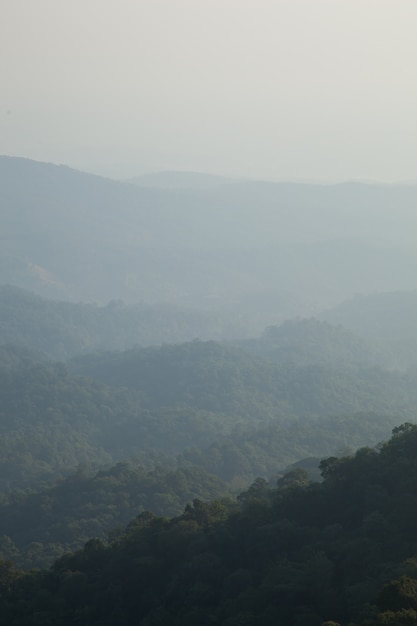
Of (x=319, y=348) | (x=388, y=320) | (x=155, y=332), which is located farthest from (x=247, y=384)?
(x=155, y=332)

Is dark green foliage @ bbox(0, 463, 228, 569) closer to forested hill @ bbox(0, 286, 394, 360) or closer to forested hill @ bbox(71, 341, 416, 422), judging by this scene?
forested hill @ bbox(71, 341, 416, 422)

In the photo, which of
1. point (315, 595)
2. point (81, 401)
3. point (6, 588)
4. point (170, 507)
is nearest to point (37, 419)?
point (81, 401)

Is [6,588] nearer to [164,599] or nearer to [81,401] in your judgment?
[164,599]

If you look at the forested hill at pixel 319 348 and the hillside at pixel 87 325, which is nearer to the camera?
the forested hill at pixel 319 348

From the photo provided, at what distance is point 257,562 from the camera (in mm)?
23438

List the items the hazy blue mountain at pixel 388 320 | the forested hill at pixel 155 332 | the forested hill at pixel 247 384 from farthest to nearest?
the hazy blue mountain at pixel 388 320, the forested hill at pixel 155 332, the forested hill at pixel 247 384

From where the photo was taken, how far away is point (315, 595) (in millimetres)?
19234

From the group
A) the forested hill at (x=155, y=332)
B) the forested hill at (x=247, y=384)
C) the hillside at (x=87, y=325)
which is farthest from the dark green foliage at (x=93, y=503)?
the hillside at (x=87, y=325)

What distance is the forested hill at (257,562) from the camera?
63.6 feet

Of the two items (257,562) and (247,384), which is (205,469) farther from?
(257,562)

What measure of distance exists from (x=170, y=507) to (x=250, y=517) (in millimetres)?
17497

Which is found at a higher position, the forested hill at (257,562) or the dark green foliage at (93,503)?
the forested hill at (257,562)

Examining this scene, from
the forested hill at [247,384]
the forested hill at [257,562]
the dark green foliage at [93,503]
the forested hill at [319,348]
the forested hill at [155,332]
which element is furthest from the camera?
the forested hill at [155,332]

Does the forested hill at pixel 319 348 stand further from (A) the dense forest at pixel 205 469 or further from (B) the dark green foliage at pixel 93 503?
(B) the dark green foliage at pixel 93 503
